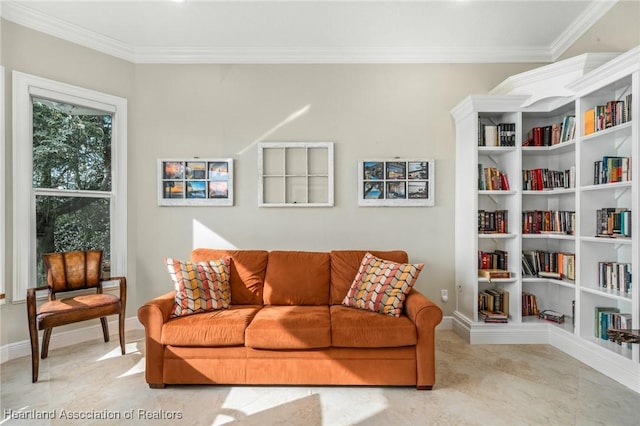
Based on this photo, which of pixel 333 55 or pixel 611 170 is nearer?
pixel 611 170

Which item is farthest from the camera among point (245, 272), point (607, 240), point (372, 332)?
point (245, 272)

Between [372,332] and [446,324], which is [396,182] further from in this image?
[372,332]

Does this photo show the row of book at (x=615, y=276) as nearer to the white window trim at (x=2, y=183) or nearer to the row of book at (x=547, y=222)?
the row of book at (x=547, y=222)

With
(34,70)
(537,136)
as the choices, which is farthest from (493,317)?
(34,70)

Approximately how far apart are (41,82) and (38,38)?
15.7 inches

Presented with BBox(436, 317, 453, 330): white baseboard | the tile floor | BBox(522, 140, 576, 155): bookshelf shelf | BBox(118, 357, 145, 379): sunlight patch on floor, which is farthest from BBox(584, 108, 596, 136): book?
BBox(118, 357, 145, 379): sunlight patch on floor

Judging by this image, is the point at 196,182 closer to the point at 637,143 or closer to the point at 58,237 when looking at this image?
the point at 58,237

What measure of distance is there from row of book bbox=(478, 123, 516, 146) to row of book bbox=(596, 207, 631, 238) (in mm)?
952

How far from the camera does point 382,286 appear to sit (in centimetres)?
260

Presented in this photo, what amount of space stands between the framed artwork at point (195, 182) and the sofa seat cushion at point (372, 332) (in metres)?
1.86

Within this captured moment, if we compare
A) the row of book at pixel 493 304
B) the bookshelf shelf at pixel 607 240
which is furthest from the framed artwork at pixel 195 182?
the bookshelf shelf at pixel 607 240

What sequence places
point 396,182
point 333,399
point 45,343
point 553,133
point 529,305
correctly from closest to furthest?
point 333,399
point 45,343
point 553,133
point 529,305
point 396,182

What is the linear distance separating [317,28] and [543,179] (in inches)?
101

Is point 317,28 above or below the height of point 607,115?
above
